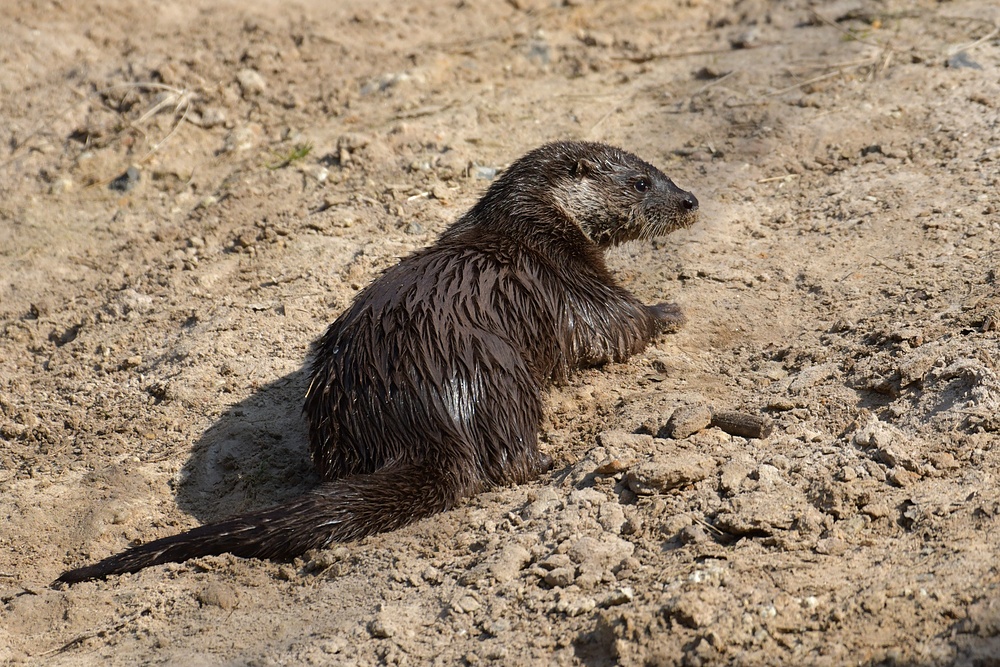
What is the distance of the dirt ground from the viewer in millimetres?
3178

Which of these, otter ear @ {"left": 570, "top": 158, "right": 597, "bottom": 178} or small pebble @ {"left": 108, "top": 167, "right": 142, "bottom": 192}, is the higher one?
otter ear @ {"left": 570, "top": 158, "right": 597, "bottom": 178}

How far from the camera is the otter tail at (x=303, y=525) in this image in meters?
3.74

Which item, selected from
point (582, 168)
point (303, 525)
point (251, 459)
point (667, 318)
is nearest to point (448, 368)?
point (303, 525)

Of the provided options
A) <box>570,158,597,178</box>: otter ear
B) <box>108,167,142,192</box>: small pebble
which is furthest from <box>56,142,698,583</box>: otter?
<box>108,167,142,192</box>: small pebble

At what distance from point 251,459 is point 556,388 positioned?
1481 millimetres

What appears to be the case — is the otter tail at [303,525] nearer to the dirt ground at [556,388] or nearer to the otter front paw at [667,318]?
the dirt ground at [556,388]

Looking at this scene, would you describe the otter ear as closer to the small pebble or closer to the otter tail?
the otter tail

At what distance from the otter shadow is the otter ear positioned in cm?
180

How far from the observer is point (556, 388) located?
482cm

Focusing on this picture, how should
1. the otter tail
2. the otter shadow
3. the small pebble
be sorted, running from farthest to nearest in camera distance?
the small pebble → the otter shadow → the otter tail

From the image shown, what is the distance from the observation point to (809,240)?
5.56 meters

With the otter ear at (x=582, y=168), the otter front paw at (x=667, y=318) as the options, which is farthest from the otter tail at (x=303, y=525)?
the otter ear at (x=582, y=168)

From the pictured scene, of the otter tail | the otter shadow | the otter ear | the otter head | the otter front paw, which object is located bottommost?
the otter shadow

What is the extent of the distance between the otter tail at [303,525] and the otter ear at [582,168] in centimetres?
213
